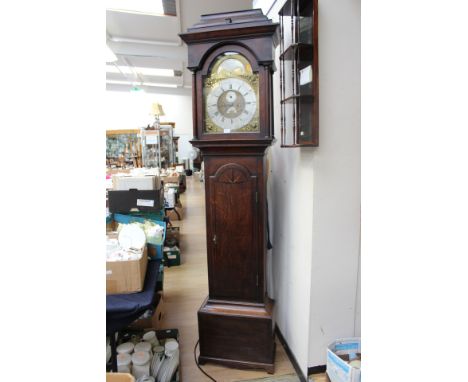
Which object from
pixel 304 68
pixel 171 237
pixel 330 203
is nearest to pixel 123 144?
pixel 171 237

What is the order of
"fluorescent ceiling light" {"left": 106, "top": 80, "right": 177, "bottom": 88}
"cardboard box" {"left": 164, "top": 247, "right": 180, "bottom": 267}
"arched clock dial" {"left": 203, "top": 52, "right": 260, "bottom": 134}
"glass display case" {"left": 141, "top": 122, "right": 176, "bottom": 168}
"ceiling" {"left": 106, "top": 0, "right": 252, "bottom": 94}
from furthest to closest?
"fluorescent ceiling light" {"left": 106, "top": 80, "right": 177, "bottom": 88}, "glass display case" {"left": 141, "top": 122, "right": 176, "bottom": 168}, "ceiling" {"left": 106, "top": 0, "right": 252, "bottom": 94}, "cardboard box" {"left": 164, "top": 247, "right": 180, "bottom": 267}, "arched clock dial" {"left": 203, "top": 52, "right": 260, "bottom": 134}

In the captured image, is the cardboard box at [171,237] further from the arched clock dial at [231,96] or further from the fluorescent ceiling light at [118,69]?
the fluorescent ceiling light at [118,69]

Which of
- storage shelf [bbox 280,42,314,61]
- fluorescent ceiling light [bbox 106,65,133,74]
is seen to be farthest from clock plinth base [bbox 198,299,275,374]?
fluorescent ceiling light [bbox 106,65,133,74]

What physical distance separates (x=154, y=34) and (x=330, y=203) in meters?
4.40

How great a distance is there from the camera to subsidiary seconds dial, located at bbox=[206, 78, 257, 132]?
188 cm

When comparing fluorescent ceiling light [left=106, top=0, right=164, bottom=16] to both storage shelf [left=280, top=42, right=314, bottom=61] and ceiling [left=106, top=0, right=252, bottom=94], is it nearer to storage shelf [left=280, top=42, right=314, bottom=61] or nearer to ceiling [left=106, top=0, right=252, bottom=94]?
ceiling [left=106, top=0, right=252, bottom=94]

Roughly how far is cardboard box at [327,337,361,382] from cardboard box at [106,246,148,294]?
1.01 m

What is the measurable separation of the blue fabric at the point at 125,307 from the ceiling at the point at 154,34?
331cm

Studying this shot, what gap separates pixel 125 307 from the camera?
160 centimetres

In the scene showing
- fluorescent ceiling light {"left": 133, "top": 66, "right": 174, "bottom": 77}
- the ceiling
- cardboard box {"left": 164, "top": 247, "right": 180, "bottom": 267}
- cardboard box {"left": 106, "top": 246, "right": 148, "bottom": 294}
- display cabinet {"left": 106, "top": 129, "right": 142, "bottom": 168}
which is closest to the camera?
cardboard box {"left": 106, "top": 246, "right": 148, "bottom": 294}

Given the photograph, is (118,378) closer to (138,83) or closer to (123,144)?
(123,144)
